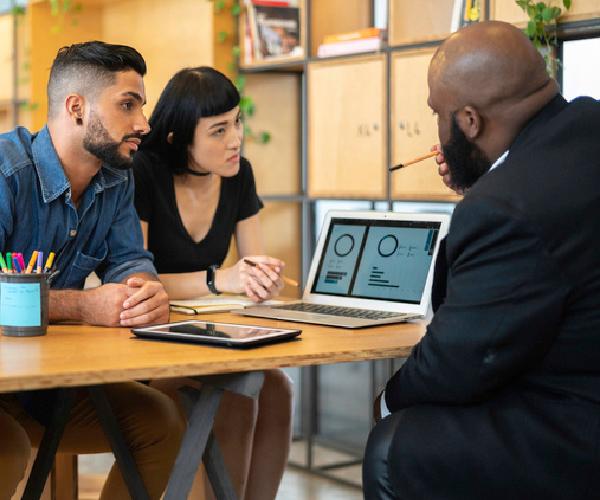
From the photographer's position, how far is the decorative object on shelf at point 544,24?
3137 millimetres

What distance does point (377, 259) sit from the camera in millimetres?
2566

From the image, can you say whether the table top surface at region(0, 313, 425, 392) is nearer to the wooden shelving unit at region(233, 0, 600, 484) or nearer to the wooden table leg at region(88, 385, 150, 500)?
the wooden table leg at region(88, 385, 150, 500)

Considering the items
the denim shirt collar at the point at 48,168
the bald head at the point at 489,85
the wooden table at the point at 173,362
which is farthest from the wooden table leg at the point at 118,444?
the bald head at the point at 489,85

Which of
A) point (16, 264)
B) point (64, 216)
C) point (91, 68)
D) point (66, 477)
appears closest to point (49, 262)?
point (16, 264)

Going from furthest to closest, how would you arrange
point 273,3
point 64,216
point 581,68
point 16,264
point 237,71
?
point 237,71 < point 273,3 < point 581,68 < point 64,216 < point 16,264

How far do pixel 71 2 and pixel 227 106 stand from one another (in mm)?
2462

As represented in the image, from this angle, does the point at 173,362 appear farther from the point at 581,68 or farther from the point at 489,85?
the point at 581,68

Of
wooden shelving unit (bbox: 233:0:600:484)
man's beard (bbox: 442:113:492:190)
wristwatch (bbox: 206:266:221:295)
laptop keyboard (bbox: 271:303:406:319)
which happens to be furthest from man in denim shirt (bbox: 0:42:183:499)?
wooden shelving unit (bbox: 233:0:600:484)

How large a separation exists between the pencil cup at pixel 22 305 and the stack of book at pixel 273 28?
2311 mm

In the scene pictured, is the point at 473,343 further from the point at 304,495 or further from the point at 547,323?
the point at 304,495

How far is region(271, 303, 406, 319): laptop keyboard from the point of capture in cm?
240

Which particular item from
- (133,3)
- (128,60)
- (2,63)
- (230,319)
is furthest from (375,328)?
(2,63)

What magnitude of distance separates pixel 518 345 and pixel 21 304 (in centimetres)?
95

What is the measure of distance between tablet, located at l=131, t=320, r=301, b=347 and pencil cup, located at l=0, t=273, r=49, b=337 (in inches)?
7.5
